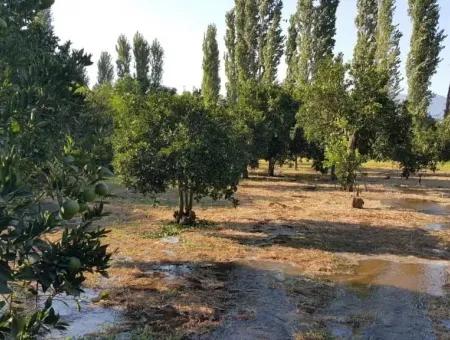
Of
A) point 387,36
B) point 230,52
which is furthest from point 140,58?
point 387,36

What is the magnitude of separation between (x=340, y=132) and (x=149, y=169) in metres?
17.2

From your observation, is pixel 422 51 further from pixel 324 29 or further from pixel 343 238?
pixel 343 238

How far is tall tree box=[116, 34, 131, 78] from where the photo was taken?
271ft

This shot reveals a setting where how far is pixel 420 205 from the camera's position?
3073 centimetres

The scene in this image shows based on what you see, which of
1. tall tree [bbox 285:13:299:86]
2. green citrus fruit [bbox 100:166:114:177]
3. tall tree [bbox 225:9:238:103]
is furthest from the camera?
tall tree [bbox 225:9:238:103]

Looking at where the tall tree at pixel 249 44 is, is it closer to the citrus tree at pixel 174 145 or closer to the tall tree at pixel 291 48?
the tall tree at pixel 291 48

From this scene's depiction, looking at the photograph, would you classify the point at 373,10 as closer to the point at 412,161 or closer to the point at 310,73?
the point at 310,73

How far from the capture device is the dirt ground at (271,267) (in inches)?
440

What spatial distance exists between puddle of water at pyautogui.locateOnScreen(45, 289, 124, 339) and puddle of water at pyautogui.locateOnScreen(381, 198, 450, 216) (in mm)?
21590

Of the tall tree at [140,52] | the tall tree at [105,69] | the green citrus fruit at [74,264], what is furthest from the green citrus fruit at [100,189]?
the tall tree at [105,69]

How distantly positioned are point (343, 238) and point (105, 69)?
8054cm

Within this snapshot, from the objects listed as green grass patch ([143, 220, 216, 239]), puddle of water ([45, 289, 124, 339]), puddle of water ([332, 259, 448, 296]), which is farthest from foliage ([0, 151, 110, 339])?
green grass patch ([143, 220, 216, 239])

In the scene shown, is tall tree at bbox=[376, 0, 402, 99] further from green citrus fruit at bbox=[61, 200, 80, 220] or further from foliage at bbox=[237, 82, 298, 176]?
green citrus fruit at bbox=[61, 200, 80, 220]

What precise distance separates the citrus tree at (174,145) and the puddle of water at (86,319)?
719 centimetres
